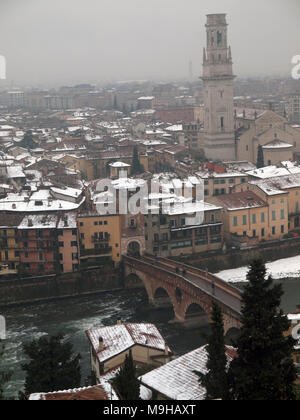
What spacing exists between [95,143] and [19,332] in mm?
18676

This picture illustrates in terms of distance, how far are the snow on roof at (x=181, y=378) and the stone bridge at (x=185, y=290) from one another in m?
2.82

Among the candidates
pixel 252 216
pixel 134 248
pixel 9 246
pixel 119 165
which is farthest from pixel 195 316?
pixel 119 165

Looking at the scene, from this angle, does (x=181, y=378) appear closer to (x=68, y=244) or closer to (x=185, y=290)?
(x=185, y=290)

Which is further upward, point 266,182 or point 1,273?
point 266,182

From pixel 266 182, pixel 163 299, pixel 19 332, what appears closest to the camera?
pixel 19 332

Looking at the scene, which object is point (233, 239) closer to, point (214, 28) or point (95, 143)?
point (214, 28)

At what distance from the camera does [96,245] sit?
620 inches

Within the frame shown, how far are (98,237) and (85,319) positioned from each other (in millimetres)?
2755

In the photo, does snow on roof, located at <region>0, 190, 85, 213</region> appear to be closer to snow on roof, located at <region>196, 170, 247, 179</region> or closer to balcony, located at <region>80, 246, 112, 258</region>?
balcony, located at <region>80, 246, 112, 258</region>

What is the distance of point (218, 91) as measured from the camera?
26203 millimetres

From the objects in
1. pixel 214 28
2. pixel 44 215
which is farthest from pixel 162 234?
pixel 214 28

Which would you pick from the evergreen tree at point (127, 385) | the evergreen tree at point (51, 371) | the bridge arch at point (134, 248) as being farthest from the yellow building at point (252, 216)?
the evergreen tree at point (127, 385)

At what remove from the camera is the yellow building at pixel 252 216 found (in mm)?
17406
